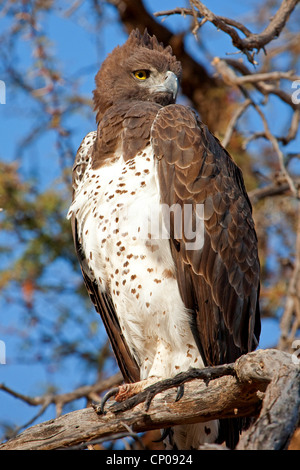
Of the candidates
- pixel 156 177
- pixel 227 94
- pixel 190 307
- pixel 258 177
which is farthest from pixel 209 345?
pixel 227 94

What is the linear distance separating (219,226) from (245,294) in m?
0.53

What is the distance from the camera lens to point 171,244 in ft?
14.8

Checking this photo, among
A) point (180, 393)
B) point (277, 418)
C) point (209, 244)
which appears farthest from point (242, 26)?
point (277, 418)

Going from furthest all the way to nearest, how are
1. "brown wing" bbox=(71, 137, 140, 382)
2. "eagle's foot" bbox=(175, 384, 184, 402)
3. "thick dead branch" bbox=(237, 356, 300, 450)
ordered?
"brown wing" bbox=(71, 137, 140, 382)
"eagle's foot" bbox=(175, 384, 184, 402)
"thick dead branch" bbox=(237, 356, 300, 450)

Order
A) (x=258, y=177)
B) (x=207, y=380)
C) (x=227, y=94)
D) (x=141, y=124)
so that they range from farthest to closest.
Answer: (x=227, y=94) → (x=258, y=177) → (x=141, y=124) → (x=207, y=380)

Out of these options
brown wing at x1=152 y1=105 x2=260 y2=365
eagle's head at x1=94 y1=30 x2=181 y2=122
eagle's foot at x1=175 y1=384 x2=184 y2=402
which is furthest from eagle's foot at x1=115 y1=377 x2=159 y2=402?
eagle's head at x1=94 y1=30 x2=181 y2=122

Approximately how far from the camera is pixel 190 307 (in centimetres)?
455

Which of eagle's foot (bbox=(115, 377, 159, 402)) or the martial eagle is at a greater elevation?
the martial eagle

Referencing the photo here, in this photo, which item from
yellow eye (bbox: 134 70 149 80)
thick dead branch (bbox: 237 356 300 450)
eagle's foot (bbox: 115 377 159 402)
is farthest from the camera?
yellow eye (bbox: 134 70 149 80)

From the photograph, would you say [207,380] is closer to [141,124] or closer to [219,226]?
[219,226]

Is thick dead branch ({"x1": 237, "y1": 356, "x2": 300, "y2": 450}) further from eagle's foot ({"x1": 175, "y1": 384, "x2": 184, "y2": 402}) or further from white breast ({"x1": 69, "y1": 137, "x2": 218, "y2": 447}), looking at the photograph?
white breast ({"x1": 69, "y1": 137, "x2": 218, "y2": 447})

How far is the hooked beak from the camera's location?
533 centimetres

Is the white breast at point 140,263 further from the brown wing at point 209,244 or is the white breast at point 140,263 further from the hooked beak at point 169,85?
the hooked beak at point 169,85

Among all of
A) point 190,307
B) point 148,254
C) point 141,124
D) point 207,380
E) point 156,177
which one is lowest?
point 207,380
